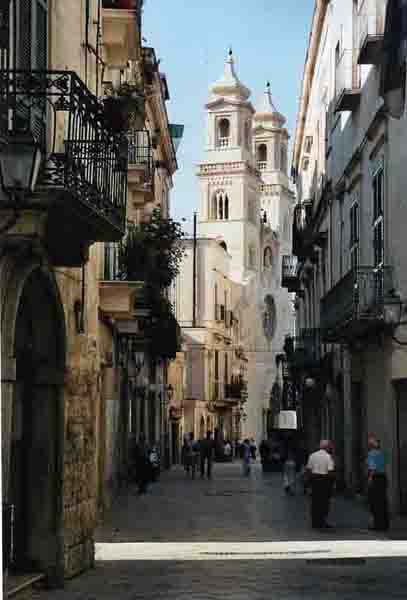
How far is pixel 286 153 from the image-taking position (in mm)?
126500

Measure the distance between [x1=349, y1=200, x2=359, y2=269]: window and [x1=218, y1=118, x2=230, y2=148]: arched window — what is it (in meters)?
76.4

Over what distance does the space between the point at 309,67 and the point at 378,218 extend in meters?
19.2

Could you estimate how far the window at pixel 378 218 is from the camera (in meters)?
23.3

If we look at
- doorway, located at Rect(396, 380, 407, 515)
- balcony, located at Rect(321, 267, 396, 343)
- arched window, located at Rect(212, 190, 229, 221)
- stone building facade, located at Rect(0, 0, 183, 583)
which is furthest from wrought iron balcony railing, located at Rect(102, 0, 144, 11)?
arched window, located at Rect(212, 190, 229, 221)

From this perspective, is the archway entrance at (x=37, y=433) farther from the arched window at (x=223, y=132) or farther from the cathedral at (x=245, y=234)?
the arched window at (x=223, y=132)

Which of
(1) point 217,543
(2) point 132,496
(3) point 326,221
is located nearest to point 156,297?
(2) point 132,496

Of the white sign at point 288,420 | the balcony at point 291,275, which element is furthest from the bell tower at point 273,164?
the balcony at point 291,275

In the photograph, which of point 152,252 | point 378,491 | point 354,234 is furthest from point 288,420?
point 378,491

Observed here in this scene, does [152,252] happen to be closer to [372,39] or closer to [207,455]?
[372,39]

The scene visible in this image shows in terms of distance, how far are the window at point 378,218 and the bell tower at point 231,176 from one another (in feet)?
→ 254

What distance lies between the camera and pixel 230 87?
105500 millimetres

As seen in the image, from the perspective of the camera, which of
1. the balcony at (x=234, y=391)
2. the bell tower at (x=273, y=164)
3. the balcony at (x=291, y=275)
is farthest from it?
the bell tower at (x=273, y=164)

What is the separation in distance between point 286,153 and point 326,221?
92.5 meters

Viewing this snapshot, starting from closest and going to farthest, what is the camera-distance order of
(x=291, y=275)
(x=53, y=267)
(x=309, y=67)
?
(x=53, y=267)
(x=309, y=67)
(x=291, y=275)
